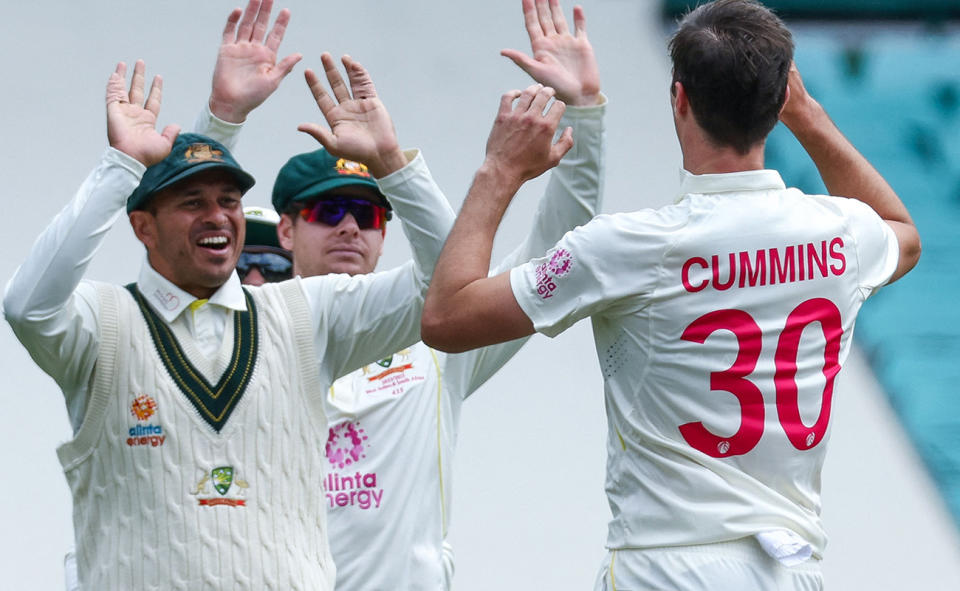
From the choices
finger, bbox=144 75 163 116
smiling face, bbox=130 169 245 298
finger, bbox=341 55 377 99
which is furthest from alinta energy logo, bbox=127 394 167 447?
finger, bbox=341 55 377 99

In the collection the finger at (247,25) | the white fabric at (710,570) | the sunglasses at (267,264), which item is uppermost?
the finger at (247,25)

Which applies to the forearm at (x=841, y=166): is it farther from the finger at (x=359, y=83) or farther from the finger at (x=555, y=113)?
the finger at (x=359, y=83)

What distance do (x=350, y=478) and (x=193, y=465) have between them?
0.70m

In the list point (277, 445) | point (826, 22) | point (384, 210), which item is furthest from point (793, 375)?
point (826, 22)

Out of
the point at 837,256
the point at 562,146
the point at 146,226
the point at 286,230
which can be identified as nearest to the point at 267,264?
the point at 286,230

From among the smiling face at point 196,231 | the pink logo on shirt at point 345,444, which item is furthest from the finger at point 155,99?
the pink logo on shirt at point 345,444

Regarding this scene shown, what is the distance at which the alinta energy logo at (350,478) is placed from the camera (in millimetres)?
3002

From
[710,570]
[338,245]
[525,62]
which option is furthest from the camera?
[338,245]

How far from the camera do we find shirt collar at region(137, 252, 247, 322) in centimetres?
247

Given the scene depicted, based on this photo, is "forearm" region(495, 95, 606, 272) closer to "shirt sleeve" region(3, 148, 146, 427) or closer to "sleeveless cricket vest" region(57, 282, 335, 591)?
"sleeveless cricket vest" region(57, 282, 335, 591)

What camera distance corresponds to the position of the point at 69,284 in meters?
2.29

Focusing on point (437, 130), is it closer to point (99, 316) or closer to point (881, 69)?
point (881, 69)

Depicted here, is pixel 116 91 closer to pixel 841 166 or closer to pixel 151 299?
pixel 151 299

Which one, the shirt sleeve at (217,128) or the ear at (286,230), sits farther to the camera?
the ear at (286,230)
